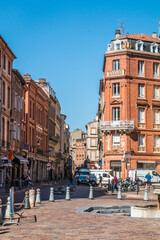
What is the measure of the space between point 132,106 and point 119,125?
295cm

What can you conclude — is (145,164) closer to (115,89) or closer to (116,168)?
(116,168)

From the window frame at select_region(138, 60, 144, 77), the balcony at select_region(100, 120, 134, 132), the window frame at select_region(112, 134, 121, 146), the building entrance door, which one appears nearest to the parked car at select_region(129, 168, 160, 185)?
the building entrance door

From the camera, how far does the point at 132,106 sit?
5284cm

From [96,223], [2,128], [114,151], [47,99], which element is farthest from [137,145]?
[96,223]

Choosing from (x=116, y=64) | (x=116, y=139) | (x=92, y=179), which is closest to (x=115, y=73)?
(x=116, y=64)

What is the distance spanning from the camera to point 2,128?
40875 millimetres

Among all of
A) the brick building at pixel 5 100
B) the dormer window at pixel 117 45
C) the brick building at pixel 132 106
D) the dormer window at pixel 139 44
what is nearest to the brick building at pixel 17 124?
the brick building at pixel 5 100

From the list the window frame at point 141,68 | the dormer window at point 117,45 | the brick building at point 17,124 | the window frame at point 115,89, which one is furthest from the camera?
the dormer window at point 117,45

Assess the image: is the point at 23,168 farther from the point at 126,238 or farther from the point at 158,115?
the point at 126,238

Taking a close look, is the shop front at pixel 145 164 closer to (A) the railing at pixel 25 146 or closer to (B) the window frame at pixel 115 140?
(B) the window frame at pixel 115 140

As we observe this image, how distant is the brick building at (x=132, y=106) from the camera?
172 feet

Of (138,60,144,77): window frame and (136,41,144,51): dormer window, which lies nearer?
(138,60,144,77): window frame

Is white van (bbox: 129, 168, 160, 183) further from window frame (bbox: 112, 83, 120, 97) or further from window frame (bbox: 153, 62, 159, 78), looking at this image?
window frame (bbox: 153, 62, 159, 78)

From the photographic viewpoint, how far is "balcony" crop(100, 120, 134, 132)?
170 feet
